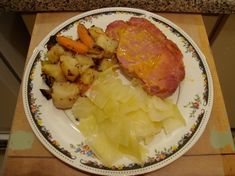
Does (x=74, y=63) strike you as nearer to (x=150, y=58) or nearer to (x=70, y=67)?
(x=70, y=67)

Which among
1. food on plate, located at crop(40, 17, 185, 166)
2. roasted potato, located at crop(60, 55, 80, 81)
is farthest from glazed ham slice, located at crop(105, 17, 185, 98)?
roasted potato, located at crop(60, 55, 80, 81)

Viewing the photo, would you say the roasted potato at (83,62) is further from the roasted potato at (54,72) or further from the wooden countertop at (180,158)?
the wooden countertop at (180,158)

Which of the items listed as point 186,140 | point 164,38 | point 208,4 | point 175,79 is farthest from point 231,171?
point 208,4

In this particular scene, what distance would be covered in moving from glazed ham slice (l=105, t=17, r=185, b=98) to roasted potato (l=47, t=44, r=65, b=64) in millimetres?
140

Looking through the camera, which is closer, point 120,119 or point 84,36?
point 120,119

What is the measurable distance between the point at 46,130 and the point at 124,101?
0.20 meters

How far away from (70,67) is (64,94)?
2.6 inches

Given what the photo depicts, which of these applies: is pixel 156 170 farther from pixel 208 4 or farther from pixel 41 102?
pixel 208 4

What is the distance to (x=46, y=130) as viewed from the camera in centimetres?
70

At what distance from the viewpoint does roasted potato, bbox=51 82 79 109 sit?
0.70 metres

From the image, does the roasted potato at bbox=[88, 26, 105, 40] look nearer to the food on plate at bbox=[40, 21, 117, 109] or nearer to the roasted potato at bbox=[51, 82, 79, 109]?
the food on plate at bbox=[40, 21, 117, 109]

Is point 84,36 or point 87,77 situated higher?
point 84,36

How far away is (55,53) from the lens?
2.45ft

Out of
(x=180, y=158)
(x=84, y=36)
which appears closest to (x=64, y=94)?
(x=84, y=36)
